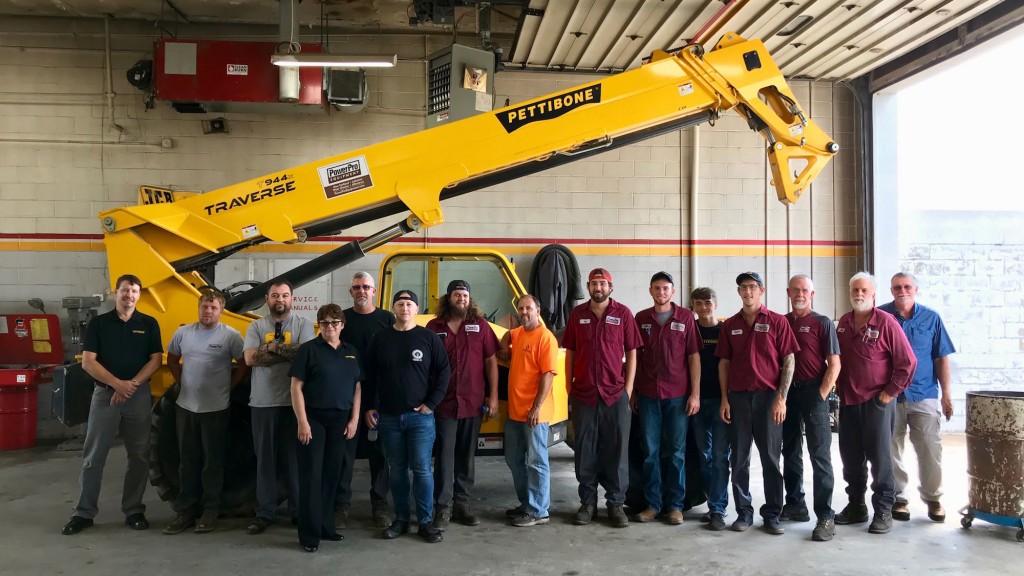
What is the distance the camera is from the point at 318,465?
13.6 feet

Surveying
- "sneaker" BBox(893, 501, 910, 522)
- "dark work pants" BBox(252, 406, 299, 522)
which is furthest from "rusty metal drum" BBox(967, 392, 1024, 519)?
"dark work pants" BBox(252, 406, 299, 522)

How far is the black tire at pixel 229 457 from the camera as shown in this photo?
4637mm

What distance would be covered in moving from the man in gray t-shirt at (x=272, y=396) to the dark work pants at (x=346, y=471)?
0.94 ft

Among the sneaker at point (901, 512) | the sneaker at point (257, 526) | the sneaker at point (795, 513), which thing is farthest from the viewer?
the sneaker at point (901, 512)

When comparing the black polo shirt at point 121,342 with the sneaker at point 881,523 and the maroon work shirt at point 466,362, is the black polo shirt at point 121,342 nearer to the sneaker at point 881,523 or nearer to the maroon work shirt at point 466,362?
A: the maroon work shirt at point 466,362

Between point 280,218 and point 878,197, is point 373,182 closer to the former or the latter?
point 280,218

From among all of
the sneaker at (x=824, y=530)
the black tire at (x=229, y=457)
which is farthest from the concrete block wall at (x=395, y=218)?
the sneaker at (x=824, y=530)

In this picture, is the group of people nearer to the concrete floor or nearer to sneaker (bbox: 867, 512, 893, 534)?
sneaker (bbox: 867, 512, 893, 534)

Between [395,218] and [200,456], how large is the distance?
4.56 metres

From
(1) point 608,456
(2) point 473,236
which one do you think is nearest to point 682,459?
(1) point 608,456

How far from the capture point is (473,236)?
841cm

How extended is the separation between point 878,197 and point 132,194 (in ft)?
28.3

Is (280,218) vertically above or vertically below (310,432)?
above

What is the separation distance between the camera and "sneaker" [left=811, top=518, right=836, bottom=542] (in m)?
4.45
